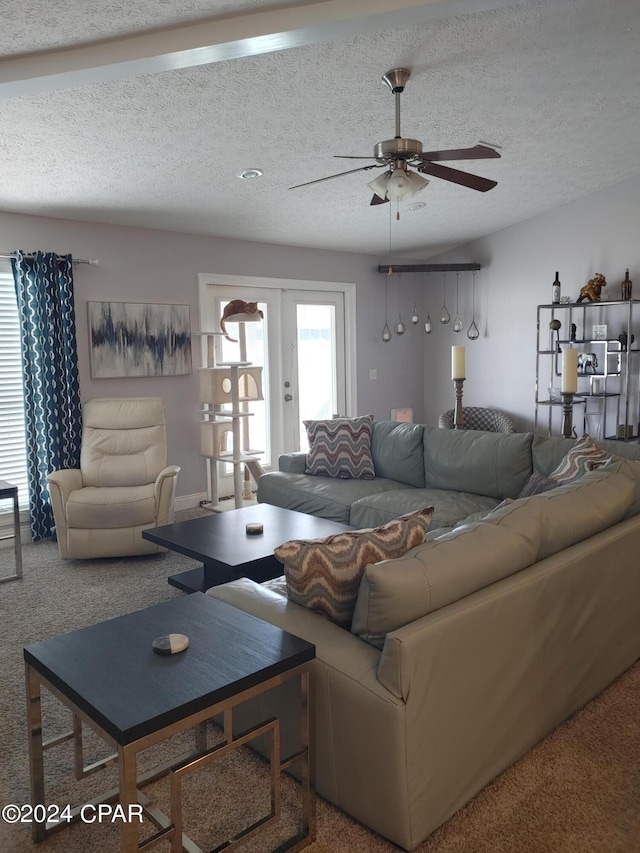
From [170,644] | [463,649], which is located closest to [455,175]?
[463,649]

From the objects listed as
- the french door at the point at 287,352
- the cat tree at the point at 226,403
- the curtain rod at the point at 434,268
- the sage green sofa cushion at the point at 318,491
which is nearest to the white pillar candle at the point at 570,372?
the sage green sofa cushion at the point at 318,491

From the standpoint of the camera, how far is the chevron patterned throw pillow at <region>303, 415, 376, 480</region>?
4.71m

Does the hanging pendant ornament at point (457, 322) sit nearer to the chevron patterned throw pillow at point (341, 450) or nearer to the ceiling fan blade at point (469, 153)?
the chevron patterned throw pillow at point (341, 450)

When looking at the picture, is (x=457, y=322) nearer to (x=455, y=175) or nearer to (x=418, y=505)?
(x=418, y=505)

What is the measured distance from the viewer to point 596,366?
19.6ft

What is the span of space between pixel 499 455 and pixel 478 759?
231 cm

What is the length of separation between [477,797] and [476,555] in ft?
2.39

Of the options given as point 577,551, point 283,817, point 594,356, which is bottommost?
point 283,817

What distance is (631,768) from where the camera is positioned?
2.13 meters

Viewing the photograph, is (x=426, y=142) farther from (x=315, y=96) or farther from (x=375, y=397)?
(x=375, y=397)

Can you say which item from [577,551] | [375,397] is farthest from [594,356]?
[577,551]

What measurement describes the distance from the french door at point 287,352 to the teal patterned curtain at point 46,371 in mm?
1253

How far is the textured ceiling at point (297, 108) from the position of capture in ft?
8.84

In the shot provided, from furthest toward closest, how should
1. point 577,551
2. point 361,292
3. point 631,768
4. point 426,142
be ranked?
point 361,292
point 426,142
point 577,551
point 631,768
